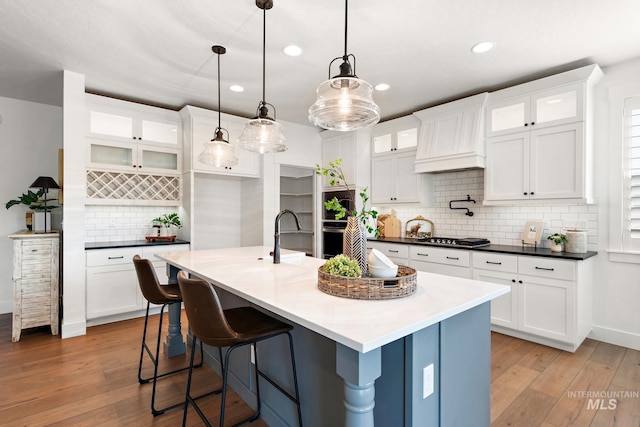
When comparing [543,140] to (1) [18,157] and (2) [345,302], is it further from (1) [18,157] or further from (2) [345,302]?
(1) [18,157]

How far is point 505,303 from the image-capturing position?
10.8 feet

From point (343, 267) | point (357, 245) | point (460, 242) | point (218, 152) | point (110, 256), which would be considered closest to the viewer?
point (343, 267)

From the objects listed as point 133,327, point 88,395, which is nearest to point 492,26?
point 88,395

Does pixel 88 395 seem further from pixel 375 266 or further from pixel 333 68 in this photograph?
pixel 333 68

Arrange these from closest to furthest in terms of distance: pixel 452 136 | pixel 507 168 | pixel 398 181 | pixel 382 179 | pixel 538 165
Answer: pixel 538 165, pixel 507 168, pixel 452 136, pixel 398 181, pixel 382 179

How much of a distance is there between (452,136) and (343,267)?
290 centimetres

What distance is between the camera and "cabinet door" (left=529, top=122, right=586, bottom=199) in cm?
300

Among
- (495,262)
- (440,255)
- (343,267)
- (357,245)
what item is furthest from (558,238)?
(343,267)

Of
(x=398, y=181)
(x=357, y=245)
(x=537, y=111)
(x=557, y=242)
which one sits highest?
(x=537, y=111)

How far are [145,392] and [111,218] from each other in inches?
102

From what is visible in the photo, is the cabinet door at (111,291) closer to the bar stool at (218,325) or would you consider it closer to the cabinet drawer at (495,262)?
the bar stool at (218,325)

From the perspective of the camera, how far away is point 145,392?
2.32 metres

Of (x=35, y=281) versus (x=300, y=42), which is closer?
(x=300, y=42)

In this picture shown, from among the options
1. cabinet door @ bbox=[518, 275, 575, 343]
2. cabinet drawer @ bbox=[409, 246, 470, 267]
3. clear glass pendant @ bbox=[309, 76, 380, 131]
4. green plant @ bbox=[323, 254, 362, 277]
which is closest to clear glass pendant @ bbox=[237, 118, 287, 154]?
clear glass pendant @ bbox=[309, 76, 380, 131]
